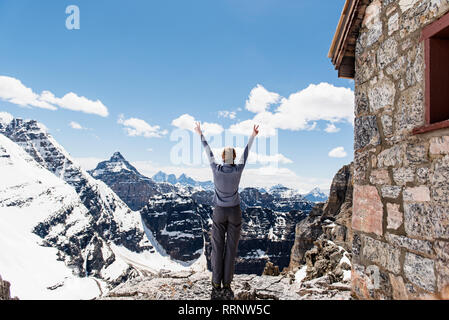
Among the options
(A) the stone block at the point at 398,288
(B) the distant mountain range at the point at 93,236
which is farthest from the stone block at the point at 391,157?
(B) the distant mountain range at the point at 93,236

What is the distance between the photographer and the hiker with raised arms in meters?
4.36

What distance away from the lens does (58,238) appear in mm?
138250

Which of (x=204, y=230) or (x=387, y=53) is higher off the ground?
(x=387, y=53)

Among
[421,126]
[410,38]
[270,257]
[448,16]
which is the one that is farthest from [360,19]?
[270,257]

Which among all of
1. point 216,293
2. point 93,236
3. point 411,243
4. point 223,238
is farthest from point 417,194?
point 93,236

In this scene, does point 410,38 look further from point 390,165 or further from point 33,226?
point 33,226

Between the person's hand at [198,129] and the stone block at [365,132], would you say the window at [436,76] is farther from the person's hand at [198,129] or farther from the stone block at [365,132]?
the person's hand at [198,129]

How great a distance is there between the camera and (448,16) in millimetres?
2875

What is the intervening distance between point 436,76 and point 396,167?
44.7 inches

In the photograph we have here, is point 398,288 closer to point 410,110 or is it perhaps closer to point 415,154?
point 415,154

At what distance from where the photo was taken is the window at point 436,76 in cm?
308

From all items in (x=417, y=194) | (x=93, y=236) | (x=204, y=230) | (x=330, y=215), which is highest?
(x=417, y=194)

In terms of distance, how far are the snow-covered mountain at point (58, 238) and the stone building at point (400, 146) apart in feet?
375

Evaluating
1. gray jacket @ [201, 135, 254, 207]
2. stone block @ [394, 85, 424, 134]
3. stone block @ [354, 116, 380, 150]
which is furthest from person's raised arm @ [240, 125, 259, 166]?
stone block @ [394, 85, 424, 134]
